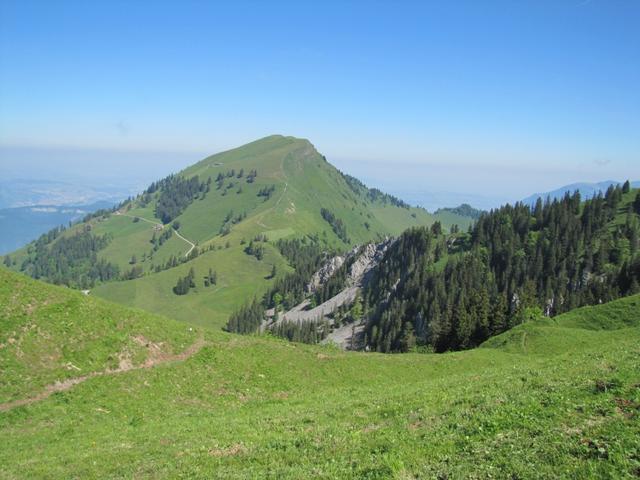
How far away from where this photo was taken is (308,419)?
81.3 ft

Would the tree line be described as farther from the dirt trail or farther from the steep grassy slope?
the steep grassy slope

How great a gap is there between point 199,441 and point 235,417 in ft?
23.5

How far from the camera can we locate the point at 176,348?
4134cm

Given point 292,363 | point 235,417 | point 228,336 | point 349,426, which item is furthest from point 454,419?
point 228,336

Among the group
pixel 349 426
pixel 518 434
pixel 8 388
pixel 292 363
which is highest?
pixel 518 434

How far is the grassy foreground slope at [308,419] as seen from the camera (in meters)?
15.0

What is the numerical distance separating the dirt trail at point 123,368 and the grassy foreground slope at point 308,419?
696 millimetres

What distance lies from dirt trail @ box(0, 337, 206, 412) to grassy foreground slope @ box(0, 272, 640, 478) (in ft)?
2.28

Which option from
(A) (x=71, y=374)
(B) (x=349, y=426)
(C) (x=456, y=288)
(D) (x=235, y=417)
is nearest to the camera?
(B) (x=349, y=426)

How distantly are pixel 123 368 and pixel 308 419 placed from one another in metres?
20.2

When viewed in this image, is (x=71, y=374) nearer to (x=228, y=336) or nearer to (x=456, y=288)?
(x=228, y=336)

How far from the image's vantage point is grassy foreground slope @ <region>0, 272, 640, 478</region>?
15.0 meters

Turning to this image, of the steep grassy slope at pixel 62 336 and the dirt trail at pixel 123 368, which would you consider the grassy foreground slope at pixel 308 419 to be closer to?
→ the steep grassy slope at pixel 62 336

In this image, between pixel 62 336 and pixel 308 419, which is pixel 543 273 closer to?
pixel 308 419
